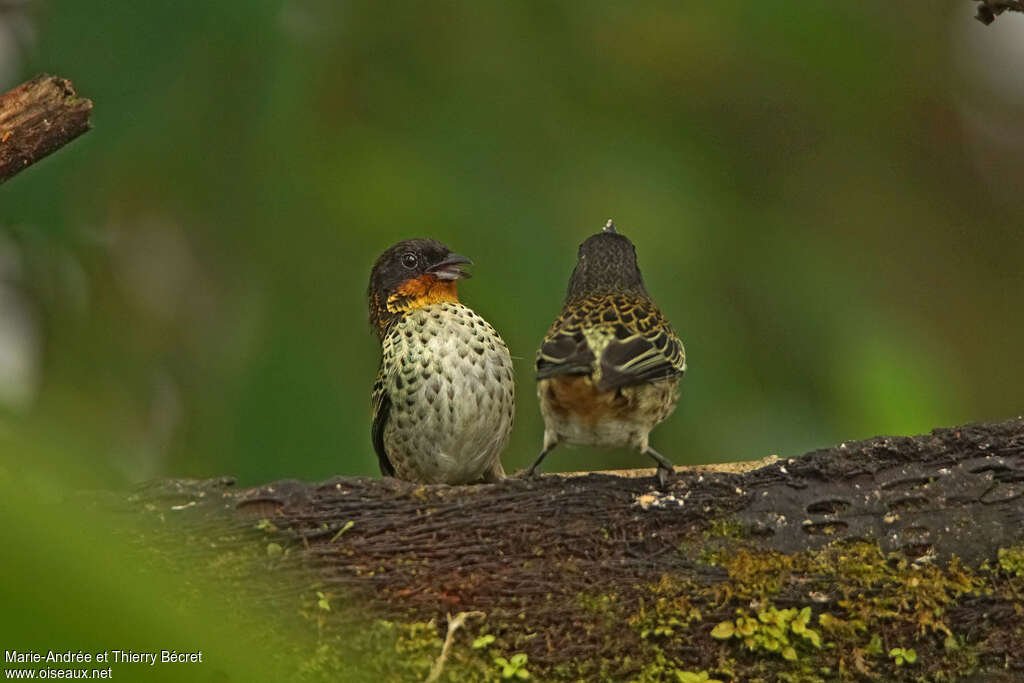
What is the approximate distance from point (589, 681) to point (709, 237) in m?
2.55

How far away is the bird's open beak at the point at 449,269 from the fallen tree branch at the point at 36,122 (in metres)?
1.66

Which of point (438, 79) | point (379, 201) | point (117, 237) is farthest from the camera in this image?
point (117, 237)

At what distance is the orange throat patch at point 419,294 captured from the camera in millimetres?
4695

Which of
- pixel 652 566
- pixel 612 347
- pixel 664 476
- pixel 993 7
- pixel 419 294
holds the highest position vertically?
pixel 419 294

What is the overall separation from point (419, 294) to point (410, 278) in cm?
7

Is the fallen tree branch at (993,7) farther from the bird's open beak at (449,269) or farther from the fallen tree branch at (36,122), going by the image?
the fallen tree branch at (36,122)

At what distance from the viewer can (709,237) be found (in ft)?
16.4

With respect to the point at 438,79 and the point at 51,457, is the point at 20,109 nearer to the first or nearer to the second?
the point at 438,79

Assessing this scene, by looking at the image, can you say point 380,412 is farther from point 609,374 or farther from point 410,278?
point 609,374

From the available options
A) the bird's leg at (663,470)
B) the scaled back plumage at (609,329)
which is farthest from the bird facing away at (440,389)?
the bird's leg at (663,470)

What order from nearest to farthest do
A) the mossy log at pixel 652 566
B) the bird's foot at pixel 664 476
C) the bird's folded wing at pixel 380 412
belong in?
the mossy log at pixel 652 566 → the bird's foot at pixel 664 476 → the bird's folded wing at pixel 380 412

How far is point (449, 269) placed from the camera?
4621 millimetres

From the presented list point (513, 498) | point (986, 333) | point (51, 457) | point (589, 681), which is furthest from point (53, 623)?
point (986, 333)

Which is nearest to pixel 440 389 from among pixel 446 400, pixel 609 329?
pixel 446 400
